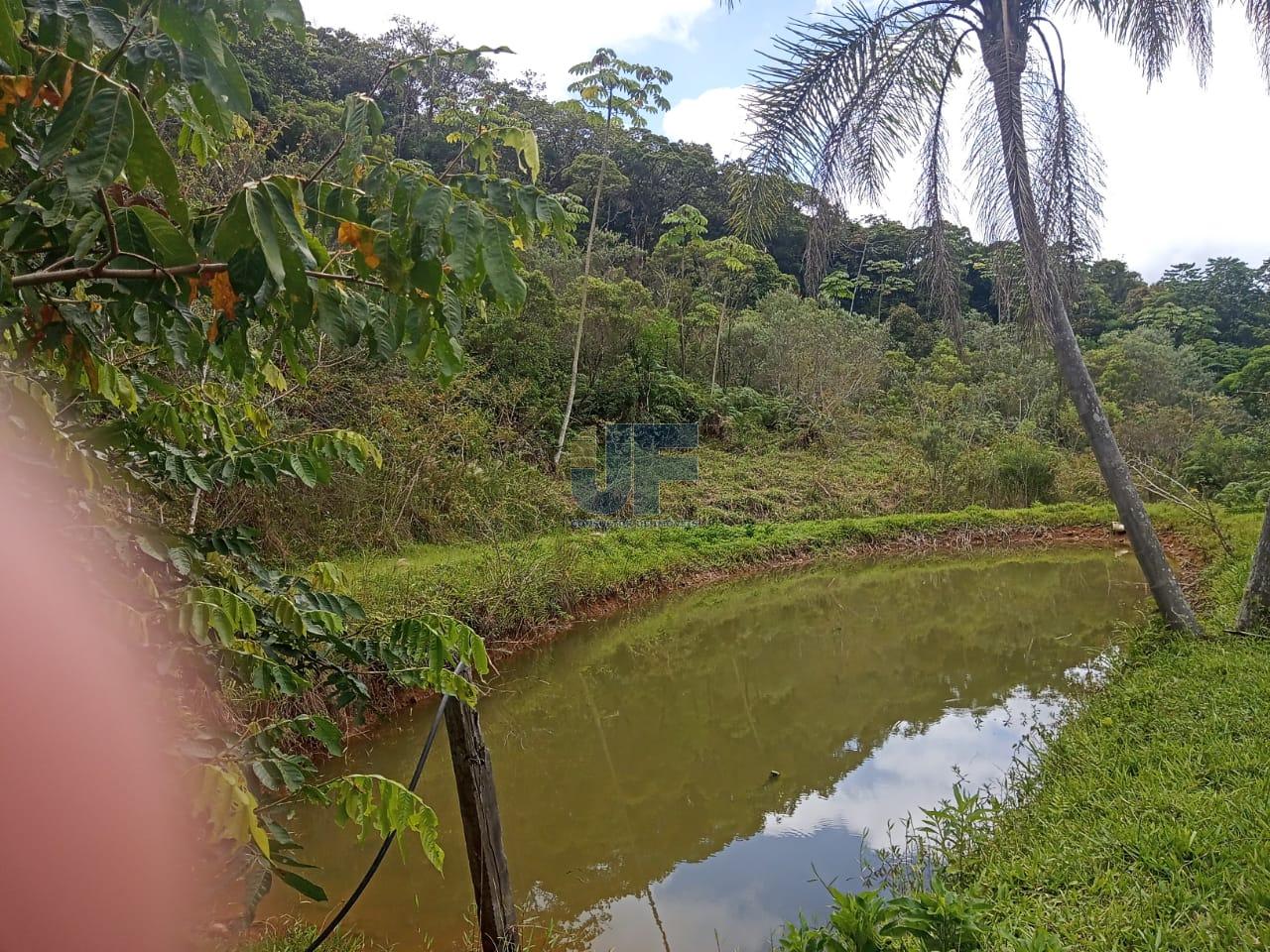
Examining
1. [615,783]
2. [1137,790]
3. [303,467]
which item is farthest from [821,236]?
[303,467]

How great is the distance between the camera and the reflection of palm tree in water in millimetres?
3279

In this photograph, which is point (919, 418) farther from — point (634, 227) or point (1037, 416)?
point (634, 227)

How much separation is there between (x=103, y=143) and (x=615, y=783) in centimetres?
451

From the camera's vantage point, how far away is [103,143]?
896mm

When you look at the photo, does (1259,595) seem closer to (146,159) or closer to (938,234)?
(938,234)

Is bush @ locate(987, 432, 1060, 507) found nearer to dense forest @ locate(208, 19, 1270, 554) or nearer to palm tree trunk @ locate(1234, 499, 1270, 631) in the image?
dense forest @ locate(208, 19, 1270, 554)

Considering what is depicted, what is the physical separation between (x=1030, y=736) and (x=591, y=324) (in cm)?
1129

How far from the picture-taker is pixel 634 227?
22578 millimetres

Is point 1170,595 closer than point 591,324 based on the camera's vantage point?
Yes

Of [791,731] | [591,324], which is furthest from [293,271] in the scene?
[591,324]

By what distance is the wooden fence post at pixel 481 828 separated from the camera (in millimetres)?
2490

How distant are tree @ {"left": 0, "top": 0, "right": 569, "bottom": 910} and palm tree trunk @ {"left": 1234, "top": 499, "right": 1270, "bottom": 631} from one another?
5.58 m

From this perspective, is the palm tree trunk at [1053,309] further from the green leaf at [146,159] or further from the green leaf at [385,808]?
the green leaf at [146,159]

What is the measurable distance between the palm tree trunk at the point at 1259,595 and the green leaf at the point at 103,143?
20.9 ft
